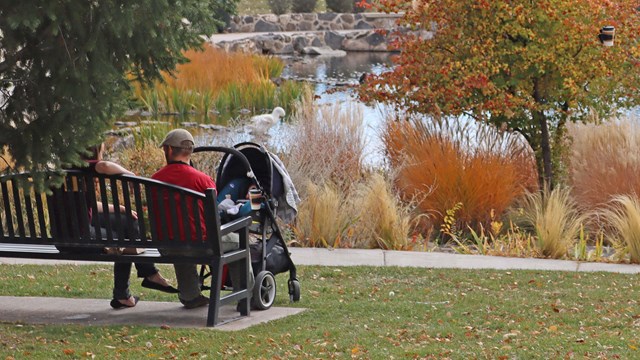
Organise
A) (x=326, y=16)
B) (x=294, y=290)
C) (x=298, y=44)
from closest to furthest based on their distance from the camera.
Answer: (x=294, y=290), (x=298, y=44), (x=326, y=16)

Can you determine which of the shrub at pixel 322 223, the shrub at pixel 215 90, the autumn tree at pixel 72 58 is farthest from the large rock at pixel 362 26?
the autumn tree at pixel 72 58

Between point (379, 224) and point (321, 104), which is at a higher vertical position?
point (321, 104)

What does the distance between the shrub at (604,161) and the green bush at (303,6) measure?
36.4 m

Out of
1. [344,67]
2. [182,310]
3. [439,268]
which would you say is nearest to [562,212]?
[439,268]

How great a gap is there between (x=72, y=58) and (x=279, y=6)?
45071 mm

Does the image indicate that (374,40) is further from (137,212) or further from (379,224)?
(137,212)

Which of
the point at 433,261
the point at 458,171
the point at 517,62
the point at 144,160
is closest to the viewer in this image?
the point at 433,261

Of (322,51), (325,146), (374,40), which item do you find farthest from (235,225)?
(374,40)

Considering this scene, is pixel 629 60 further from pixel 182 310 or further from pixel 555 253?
pixel 182 310

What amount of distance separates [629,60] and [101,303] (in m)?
7.91

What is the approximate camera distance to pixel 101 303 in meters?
7.20

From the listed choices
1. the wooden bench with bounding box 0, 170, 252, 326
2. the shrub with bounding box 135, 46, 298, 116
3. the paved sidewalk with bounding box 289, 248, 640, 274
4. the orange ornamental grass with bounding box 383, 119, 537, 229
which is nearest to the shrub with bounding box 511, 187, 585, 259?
→ the orange ornamental grass with bounding box 383, 119, 537, 229

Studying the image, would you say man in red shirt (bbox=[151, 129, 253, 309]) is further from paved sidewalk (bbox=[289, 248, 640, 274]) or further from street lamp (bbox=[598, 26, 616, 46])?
street lamp (bbox=[598, 26, 616, 46])

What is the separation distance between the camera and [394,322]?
6691 millimetres
